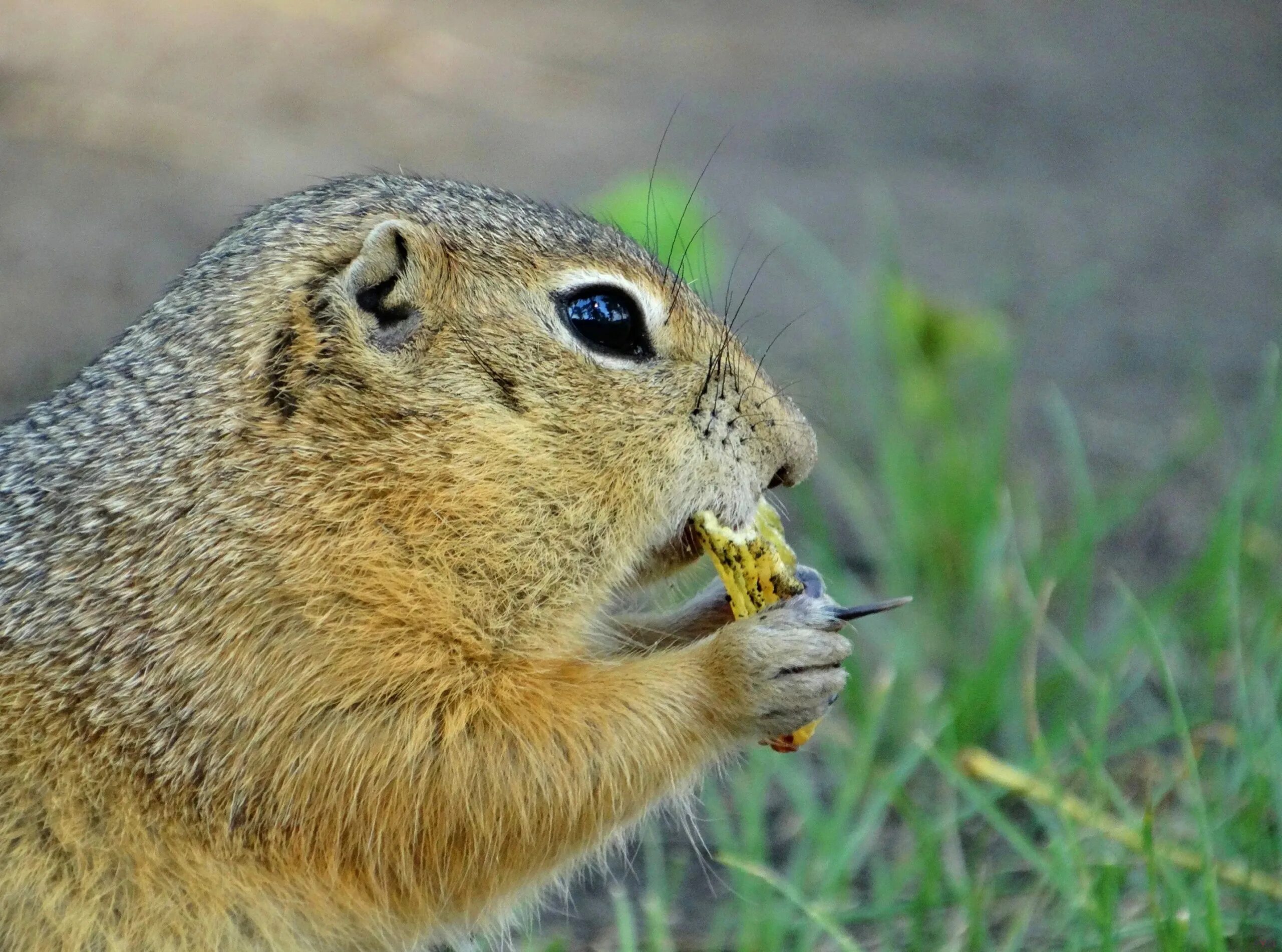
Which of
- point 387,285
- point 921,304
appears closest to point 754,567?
point 387,285

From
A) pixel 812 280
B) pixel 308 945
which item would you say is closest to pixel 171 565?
pixel 308 945

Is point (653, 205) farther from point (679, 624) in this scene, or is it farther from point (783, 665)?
point (783, 665)

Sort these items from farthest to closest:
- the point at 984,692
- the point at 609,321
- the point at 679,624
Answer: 1. the point at 984,692
2. the point at 679,624
3. the point at 609,321

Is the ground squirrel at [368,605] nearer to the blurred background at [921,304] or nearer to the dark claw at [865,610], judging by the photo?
the dark claw at [865,610]

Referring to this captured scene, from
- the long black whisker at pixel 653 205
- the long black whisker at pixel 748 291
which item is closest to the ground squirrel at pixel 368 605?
the long black whisker at pixel 748 291

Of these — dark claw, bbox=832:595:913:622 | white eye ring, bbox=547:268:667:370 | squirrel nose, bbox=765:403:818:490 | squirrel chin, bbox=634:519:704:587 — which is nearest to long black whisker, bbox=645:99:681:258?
white eye ring, bbox=547:268:667:370

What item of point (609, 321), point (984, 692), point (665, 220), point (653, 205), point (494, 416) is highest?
point (609, 321)
